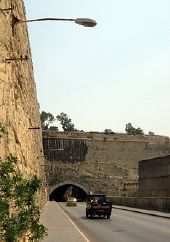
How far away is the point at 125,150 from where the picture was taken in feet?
318

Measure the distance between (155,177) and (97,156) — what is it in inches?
1685

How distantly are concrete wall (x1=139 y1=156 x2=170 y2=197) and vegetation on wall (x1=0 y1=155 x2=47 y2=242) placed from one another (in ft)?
135

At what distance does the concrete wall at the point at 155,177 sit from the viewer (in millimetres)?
48344

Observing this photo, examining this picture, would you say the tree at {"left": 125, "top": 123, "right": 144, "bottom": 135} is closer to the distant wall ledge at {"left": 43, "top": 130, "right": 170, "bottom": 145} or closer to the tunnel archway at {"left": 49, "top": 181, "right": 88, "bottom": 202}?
the tunnel archway at {"left": 49, "top": 181, "right": 88, "bottom": 202}

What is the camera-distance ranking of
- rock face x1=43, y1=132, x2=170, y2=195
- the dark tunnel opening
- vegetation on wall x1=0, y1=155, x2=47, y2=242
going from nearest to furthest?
vegetation on wall x1=0, y1=155, x2=47, y2=242, rock face x1=43, y1=132, x2=170, y2=195, the dark tunnel opening

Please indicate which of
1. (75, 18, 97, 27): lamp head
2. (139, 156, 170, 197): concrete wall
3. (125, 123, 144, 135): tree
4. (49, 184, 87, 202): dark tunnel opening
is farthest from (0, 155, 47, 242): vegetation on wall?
(125, 123, 144, 135): tree

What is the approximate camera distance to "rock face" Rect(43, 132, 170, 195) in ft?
290

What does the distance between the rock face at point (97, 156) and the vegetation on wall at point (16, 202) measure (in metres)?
76.5

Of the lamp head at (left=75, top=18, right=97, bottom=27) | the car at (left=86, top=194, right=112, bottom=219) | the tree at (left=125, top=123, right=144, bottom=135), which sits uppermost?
the tree at (left=125, top=123, right=144, bottom=135)

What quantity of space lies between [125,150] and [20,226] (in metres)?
90.6

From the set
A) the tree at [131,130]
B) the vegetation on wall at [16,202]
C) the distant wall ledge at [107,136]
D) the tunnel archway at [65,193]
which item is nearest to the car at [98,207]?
the vegetation on wall at [16,202]

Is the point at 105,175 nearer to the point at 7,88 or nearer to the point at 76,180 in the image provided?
the point at 76,180

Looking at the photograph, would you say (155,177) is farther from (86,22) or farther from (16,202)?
(16,202)

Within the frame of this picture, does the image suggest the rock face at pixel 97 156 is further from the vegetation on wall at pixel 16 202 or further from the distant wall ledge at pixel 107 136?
the vegetation on wall at pixel 16 202
